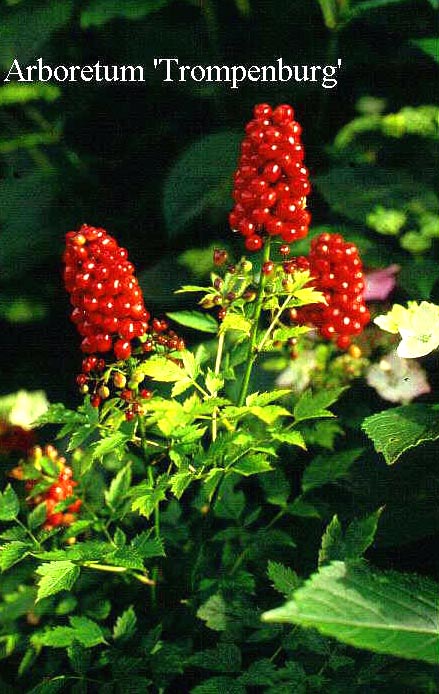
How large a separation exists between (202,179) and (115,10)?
42cm

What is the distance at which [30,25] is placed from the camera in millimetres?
1782

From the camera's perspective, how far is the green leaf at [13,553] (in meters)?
0.98

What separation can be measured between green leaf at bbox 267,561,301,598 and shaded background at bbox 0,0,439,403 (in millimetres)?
788

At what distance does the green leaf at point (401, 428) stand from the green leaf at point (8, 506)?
47 centimetres

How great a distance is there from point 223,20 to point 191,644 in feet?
4.84

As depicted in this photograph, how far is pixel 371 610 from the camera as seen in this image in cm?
75

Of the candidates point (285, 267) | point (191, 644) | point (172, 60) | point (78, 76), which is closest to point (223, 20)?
point (172, 60)

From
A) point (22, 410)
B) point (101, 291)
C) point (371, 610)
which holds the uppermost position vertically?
point (101, 291)

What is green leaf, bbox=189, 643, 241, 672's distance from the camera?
973 millimetres

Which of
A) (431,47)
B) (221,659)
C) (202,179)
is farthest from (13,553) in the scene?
(431,47)

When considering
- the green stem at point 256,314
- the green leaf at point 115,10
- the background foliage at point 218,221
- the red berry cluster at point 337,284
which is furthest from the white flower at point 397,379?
the green leaf at point 115,10

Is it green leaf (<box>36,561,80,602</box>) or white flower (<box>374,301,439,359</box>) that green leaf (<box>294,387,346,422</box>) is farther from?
green leaf (<box>36,561,80,602</box>)

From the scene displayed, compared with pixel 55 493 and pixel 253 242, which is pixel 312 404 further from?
pixel 55 493

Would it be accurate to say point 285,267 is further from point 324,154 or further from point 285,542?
point 324,154
